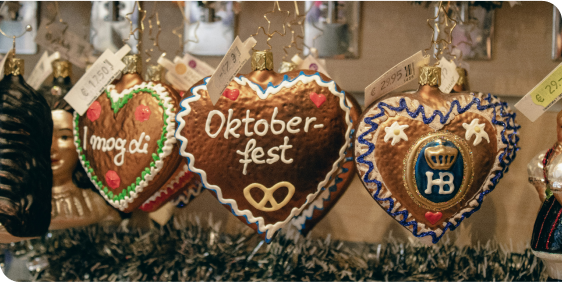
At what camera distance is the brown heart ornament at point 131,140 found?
0.89 meters

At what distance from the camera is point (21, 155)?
92 cm

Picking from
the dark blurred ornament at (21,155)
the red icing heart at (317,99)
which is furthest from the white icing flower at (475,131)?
the dark blurred ornament at (21,155)

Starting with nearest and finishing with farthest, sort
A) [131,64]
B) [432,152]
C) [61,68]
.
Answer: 1. [432,152]
2. [131,64]
3. [61,68]

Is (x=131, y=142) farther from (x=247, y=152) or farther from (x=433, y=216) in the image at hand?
(x=433, y=216)

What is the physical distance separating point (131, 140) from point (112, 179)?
0.30 ft

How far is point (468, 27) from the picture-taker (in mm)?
1146

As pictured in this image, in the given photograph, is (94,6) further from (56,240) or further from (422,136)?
(422,136)

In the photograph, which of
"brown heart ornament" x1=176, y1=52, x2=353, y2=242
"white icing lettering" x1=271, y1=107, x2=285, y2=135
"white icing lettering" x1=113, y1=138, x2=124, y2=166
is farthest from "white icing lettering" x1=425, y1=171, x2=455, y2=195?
"white icing lettering" x1=113, y1=138, x2=124, y2=166

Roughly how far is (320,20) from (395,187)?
1.91ft

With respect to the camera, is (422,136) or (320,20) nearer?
(422,136)

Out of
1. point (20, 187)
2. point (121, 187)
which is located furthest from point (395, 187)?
point (20, 187)

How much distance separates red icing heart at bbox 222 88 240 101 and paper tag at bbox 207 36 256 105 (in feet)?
0.10

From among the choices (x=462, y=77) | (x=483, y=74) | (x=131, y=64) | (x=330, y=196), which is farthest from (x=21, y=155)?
(x=483, y=74)

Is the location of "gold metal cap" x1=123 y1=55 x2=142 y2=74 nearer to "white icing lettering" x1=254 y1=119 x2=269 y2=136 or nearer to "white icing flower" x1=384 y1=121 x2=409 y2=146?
"white icing lettering" x1=254 y1=119 x2=269 y2=136
